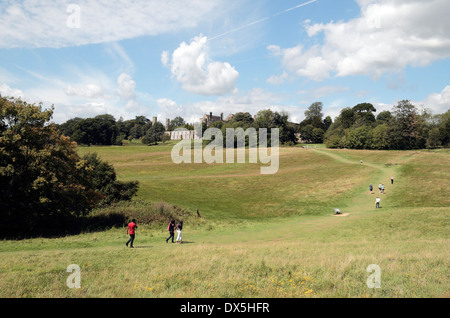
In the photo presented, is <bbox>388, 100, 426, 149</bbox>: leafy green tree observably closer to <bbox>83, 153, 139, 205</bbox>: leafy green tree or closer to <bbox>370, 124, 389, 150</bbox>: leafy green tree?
<bbox>370, 124, 389, 150</bbox>: leafy green tree

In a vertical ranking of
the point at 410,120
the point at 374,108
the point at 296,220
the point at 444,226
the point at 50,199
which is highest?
the point at 374,108

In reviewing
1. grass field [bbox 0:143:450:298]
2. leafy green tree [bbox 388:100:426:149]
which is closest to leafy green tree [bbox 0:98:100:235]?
grass field [bbox 0:143:450:298]

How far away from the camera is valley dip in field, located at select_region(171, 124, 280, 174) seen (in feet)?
315

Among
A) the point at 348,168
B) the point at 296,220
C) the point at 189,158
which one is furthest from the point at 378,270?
the point at 189,158

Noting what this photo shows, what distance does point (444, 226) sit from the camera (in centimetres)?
2650

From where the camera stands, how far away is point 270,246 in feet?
63.6

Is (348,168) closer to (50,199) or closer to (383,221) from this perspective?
(383,221)

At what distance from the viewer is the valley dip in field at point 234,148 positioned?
96000 millimetres
